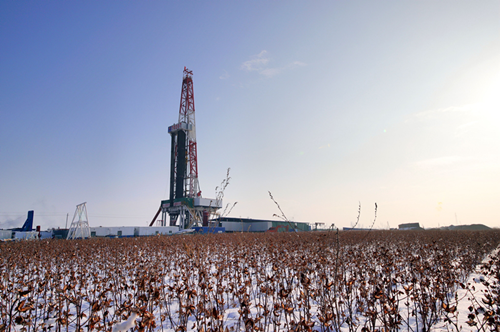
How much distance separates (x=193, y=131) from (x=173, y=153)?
605 centimetres

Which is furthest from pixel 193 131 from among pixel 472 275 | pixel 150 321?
pixel 150 321

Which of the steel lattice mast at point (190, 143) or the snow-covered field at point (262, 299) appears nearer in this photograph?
the snow-covered field at point (262, 299)

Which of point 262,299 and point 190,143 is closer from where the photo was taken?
point 262,299

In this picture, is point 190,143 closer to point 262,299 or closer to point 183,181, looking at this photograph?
point 183,181

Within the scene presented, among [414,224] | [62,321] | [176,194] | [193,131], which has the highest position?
[193,131]

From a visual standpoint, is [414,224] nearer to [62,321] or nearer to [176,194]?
[176,194]

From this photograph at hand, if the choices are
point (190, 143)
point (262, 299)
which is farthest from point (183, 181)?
point (262, 299)

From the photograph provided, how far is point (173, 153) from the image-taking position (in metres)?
54.3

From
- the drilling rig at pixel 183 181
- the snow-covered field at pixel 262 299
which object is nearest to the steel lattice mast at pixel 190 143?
the drilling rig at pixel 183 181

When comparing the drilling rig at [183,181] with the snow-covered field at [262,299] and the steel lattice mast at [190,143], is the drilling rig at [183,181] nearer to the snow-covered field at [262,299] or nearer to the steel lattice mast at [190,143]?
the steel lattice mast at [190,143]

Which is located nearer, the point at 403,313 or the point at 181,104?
the point at 403,313

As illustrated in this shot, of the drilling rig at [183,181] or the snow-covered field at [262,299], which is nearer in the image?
the snow-covered field at [262,299]

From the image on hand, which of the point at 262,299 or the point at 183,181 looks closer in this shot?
the point at 262,299

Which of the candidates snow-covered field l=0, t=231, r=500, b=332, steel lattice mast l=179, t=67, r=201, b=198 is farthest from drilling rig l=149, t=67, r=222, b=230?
snow-covered field l=0, t=231, r=500, b=332
